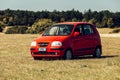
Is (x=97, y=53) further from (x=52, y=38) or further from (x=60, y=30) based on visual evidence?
(x=52, y=38)

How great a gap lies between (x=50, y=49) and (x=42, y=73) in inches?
240

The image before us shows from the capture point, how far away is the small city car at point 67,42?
779 inches

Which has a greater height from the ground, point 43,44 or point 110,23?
point 43,44

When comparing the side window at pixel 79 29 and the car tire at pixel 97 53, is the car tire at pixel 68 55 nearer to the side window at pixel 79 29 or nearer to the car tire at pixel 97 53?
the side window at pixel 79 29

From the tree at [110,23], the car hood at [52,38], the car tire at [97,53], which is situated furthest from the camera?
the tree at [110,23]

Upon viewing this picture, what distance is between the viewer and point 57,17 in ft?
414

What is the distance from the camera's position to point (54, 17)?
5000 inches

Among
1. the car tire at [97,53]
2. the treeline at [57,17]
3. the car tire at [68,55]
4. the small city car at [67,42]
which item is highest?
the small city car at [67,42]

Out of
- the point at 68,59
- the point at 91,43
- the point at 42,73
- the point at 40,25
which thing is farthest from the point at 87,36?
the point at 40,25

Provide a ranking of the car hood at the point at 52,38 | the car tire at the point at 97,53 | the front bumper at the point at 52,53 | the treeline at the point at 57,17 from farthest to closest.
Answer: the treeline at the point at 57,17 < the car tire at the point at 97,53 < the car hood at the point at 52,38 < the front bumper at the point at 52,53

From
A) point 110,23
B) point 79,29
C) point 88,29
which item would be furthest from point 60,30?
point 110,23

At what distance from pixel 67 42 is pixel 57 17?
106m

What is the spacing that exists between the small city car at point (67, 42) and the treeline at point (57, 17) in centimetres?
8785

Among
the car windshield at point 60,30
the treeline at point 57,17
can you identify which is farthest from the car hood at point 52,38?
the treeline at point 57,17
